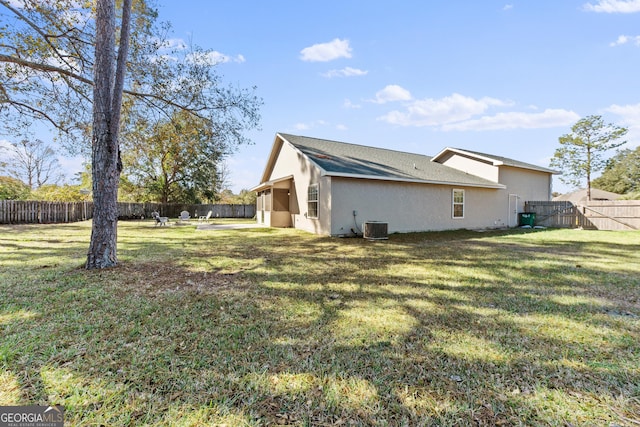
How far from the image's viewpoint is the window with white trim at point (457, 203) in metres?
14.3

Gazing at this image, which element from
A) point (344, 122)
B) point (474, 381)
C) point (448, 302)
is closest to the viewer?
point (474, 381)

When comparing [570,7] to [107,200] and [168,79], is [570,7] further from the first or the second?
[107,200]

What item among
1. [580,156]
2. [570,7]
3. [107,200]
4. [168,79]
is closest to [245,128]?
[168,79]

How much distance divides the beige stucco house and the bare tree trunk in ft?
21.5

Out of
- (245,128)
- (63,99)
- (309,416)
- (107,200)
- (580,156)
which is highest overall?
(580,156)

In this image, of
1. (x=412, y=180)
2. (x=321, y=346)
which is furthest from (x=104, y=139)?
(x=412, y=180)

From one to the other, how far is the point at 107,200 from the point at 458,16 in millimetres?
12153

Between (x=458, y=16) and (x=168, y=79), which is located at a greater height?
(x=458, y=16)

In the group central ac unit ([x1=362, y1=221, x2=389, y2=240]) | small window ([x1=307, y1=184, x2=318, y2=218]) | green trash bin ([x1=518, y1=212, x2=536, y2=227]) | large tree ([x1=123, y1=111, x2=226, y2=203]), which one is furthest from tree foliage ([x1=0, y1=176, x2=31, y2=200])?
green trash bin ([x1=518, y1=212, x2=536, y2=227])

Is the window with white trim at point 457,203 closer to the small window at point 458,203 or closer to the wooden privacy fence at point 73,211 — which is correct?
the small window at point 458,203

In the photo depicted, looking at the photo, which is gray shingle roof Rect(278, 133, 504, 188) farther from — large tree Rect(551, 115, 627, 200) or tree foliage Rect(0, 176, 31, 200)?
tree foliage Rect(0, 176, 31, 200)

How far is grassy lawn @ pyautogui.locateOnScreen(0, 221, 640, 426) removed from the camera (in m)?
1.85

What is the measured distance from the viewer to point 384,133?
878 inches

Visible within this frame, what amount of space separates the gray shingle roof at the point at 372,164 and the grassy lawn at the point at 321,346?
6701 millimetres
